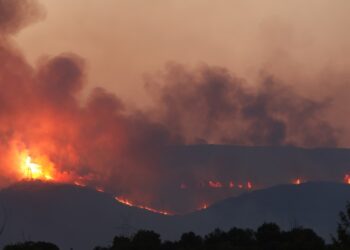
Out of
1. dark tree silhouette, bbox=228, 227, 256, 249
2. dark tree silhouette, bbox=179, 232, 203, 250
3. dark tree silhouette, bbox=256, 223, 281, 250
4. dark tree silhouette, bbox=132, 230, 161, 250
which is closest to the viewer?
dark tree silhouette, bbox=132, 230, 161, 250

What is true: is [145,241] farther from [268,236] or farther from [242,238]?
[268,236]

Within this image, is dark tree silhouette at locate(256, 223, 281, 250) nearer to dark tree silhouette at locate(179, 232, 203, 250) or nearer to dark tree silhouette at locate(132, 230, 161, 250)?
dark tree silhouette at locate(179, 232, 203, 250)

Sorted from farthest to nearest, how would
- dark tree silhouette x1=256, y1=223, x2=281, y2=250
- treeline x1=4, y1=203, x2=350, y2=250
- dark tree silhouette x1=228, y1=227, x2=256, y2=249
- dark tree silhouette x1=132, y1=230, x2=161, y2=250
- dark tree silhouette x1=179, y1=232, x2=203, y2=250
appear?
1. dark tree silhouette x1=179, y1=232, x2=203, y2=250
2. dark tree silhouette x1=228, y1=227, x2=256, y2=249
3. dark tree silhouette x1=256, y1=223, x2=281, y2=250
4. dark tree silhouette x1=132, y1=230, x2=161, y2=250
5. treeline x1=4, y1=203, x2=350, y2=250

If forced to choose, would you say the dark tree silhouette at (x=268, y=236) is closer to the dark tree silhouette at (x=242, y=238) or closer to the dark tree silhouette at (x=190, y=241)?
the dark tree silhouette at (x=242, y=238)

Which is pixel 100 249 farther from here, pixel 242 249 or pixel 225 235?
pixel 242 249

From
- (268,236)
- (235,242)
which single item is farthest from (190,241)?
(268,236)

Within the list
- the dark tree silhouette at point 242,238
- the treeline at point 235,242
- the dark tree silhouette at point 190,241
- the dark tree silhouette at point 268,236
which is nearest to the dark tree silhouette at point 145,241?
the treeline at point 235,242

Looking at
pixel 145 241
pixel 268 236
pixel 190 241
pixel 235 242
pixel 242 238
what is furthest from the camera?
pixel 190 241

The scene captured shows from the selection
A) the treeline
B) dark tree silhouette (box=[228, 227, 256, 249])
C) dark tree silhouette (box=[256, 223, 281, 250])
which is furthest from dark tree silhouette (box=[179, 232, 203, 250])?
dark tree silhouette (box=[256, 223, 281, 250])

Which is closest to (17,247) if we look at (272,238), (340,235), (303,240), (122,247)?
(122,247)

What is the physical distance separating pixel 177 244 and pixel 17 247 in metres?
47.6

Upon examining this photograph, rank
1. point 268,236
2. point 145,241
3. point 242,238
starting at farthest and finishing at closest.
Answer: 1. point 242,238
2. point 268,236
3. point 145,241

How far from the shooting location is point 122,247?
14238cm

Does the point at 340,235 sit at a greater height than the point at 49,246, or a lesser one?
lesser
